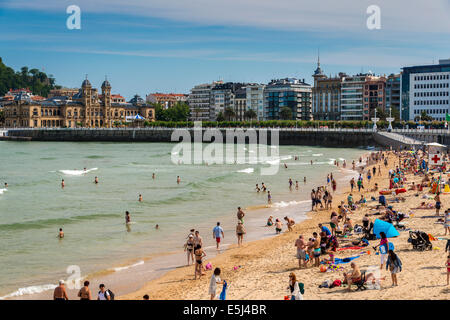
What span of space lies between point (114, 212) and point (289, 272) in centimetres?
1586

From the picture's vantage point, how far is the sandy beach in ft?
37.7

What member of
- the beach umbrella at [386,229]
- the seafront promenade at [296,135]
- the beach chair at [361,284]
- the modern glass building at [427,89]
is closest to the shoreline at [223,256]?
the beach umbrella at [386,229]

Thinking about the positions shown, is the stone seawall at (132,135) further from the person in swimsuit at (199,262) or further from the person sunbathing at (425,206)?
the person in swimsuit at (199,262)

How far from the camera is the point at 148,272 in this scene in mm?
16625

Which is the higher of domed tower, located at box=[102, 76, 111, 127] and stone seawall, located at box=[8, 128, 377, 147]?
domed tower, located at box=[102, 76, 111, 127]

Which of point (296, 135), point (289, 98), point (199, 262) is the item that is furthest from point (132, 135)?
point (199, 262)

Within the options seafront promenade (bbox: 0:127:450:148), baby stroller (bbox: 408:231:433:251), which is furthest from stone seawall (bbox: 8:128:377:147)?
baby stroller (bbox: 408:231:433:251)

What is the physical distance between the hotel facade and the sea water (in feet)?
341

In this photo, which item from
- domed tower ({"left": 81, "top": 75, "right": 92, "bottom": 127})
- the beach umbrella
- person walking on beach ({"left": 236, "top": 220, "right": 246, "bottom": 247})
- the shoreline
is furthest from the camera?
domed tower ({"left": 81, "top": 75, "right": 92, "bottom": 127})

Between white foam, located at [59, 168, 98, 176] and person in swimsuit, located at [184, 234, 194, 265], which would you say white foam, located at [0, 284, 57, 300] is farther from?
white foam, located at [59, 168, 98, 176]

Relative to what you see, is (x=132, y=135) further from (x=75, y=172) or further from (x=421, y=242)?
(x=421, y=242)
